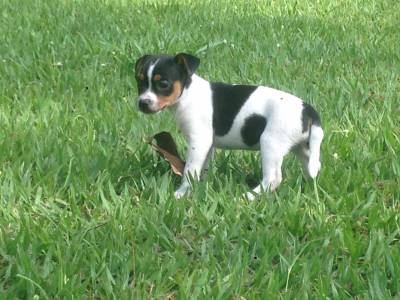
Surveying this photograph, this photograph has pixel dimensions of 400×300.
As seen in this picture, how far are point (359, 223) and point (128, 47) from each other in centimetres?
364

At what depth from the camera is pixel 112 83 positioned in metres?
6.21

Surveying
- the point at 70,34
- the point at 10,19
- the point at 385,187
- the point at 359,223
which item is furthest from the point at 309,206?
the point at 10,19

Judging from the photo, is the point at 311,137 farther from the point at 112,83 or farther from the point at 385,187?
the point at 112,83

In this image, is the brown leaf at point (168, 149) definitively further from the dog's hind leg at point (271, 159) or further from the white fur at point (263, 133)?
the dog's hind leg at point (271, 159)

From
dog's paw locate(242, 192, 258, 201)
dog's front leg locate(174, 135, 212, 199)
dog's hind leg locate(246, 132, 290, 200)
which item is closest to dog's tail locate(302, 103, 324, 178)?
dog's hind leg locate(246, 132, 290, 200)

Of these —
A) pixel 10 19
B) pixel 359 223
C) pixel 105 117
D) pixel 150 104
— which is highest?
pixel 150 104

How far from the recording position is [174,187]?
4.30m

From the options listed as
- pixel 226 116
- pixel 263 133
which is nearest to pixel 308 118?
pixel 263 133

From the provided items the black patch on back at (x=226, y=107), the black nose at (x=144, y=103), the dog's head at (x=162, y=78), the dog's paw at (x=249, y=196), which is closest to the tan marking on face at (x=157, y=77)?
the dog's head at (x=162, y=78)

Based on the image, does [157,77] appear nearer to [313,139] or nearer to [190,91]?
[190,91]

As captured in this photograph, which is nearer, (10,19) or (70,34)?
(70,34)

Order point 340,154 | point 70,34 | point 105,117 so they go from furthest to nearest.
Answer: point 70,34, point 105,117, point 340,154

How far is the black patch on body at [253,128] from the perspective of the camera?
4129mm

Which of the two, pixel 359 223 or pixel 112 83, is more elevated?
pixel 359 223
